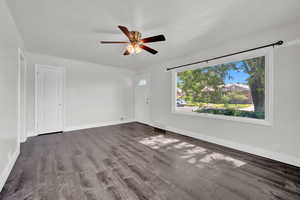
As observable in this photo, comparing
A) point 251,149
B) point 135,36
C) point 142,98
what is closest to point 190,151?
point 251,149

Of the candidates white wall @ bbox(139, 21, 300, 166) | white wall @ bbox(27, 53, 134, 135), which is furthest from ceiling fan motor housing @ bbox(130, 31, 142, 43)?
white wall @ bbox(27, 53, 134, 135)

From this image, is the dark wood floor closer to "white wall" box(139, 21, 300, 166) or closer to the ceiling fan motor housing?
"white wall" box(139, 21, 300, 166)

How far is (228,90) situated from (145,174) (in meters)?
2.66

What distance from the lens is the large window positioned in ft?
8.73

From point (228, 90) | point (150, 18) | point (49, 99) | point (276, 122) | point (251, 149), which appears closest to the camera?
point (150, 18)

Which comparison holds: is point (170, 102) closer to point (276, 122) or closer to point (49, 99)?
point (276, 122)

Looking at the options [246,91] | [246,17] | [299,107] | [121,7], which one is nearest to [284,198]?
[299,107]

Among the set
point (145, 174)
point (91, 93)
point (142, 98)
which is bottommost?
point (145, 174)

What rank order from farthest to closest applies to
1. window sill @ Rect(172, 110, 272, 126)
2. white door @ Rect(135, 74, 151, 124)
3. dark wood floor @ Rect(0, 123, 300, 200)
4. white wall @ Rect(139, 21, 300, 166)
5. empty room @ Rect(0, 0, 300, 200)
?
white door @ Rect(135, 74, 151, 124), window sill @ Rect(172, 110, 272, 126), white wall @ Rect(139, 21, 300, 166), empty room @ Rect(0, 0, 300, 200), dark wood floor @ Rect(0, 123, 300, 200)

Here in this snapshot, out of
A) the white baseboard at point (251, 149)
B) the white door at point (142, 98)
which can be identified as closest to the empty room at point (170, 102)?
the white baseboard at point (251, 149)

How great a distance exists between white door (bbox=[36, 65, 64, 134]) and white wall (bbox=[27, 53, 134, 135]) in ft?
0.46

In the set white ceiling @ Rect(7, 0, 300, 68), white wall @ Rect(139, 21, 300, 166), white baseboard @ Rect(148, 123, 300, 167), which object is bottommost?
white baseboard @ Rect(148, 123, 300, 167)

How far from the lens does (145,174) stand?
6.56 feet

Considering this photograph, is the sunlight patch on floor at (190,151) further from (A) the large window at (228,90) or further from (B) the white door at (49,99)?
(B) the white door at (49,99)
